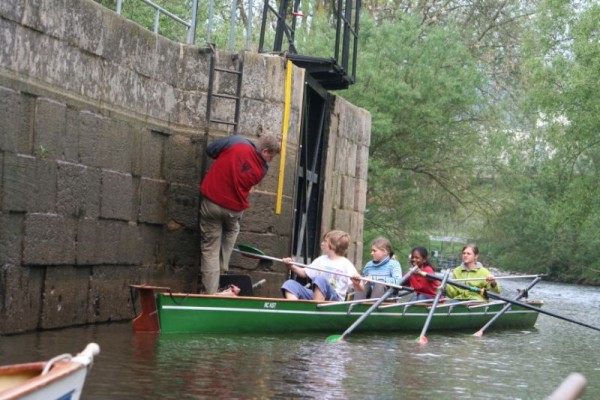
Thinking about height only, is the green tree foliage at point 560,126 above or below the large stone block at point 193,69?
above

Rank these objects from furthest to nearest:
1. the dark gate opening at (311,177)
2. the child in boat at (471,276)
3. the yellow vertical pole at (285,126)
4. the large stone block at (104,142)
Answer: the dark gate opening at (311,177) → the child in boat at (471,276) → the yellow vertical pole at (285,126) → the large stone block at (104,142)

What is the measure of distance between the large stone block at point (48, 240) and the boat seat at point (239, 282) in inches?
92.4

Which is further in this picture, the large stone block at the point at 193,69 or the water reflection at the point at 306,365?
the large stone block at the point at 193,69

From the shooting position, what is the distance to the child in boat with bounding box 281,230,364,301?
41.7ft

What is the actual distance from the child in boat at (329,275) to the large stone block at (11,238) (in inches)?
129

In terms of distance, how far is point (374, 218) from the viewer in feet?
102

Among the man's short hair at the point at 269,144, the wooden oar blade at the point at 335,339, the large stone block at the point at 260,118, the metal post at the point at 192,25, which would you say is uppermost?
the metal post at the point at 192,25

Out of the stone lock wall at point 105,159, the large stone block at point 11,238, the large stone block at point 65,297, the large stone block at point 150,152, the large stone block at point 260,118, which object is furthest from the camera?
the large stone block at point 260,118

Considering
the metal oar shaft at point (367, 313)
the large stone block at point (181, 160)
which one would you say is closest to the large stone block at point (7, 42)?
the large stone block at point (181, 160)

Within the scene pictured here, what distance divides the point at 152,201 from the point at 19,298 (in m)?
2.76

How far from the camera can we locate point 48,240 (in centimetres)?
1073

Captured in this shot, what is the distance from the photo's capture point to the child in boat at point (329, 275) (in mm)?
12719

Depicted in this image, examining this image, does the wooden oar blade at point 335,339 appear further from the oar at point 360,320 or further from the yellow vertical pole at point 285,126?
the yellow vertical pole at point 285,126

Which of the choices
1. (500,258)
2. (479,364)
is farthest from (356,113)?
(500,258)
